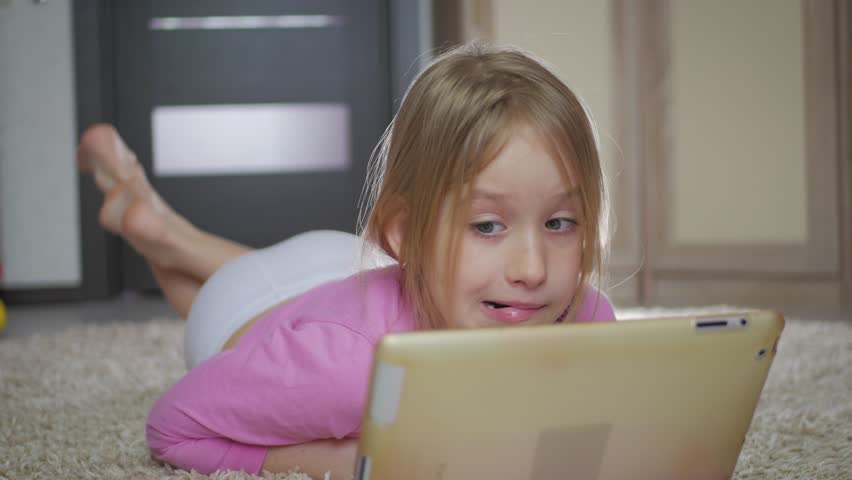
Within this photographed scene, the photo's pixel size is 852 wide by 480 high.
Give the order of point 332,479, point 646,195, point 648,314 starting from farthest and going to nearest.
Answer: point 646,195 < point 648,314 < point 332,479

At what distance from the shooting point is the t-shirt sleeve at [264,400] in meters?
0.75

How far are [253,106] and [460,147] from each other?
256 cm

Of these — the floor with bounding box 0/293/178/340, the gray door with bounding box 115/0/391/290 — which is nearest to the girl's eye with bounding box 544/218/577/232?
the floor with bounding box 0/293/178/340

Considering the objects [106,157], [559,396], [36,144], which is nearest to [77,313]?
[36,144]

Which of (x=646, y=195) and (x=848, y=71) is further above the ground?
(x=848, y=71)

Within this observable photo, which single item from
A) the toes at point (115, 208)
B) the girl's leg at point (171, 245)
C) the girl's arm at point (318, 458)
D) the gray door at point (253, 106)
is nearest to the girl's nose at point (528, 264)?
the girl's arm at point (318, 458)

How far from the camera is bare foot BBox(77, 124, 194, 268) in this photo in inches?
57.4

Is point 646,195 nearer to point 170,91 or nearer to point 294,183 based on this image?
point 294,183

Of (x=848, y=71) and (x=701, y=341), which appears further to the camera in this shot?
(x=848, y=71)

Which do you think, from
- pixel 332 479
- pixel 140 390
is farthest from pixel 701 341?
pixel 140 390

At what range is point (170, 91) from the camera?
10.2 feet

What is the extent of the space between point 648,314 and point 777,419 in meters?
1.08

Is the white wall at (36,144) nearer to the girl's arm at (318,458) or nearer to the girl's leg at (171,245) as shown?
the girl's leg at (171,245)

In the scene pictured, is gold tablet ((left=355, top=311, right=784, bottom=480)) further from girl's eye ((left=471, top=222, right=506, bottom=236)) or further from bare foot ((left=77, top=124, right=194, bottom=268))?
bare foot ((left=77, top=124, right=194, bottom=268))
